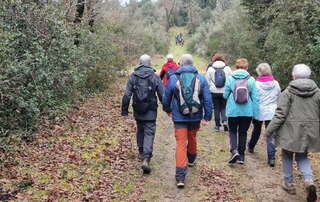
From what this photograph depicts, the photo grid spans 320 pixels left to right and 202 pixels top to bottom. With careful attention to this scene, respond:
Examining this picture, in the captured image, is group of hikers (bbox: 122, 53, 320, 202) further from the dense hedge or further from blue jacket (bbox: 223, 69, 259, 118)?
the dense hedge

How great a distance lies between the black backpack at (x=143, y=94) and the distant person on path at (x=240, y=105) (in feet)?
5.19

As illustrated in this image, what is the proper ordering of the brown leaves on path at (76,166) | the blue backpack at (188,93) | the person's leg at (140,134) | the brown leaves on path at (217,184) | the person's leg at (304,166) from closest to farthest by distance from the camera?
the person's leg at (304,166)
the brown leaves on path at (76,166)
the brown leaves on path at (217,184)
the blue backpack at (188,93)
the person's leg at (140,134)

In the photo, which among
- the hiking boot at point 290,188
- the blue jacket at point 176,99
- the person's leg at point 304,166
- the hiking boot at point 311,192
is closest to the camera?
the hiking boot at point 311,192

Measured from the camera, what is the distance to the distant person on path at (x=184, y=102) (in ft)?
23.6

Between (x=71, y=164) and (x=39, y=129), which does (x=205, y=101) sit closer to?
(x=71, y=164)

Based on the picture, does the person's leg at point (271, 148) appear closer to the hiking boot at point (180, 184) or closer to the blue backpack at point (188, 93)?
the blue backpack at point (188, 93)

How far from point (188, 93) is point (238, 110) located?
1.38 metres

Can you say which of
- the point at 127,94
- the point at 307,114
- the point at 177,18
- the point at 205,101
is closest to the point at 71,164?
the point at 127,94

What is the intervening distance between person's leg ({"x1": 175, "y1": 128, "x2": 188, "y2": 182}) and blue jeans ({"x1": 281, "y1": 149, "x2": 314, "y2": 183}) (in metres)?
1.70

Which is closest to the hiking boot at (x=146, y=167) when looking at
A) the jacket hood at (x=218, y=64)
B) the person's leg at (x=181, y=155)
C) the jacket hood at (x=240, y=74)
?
the person's leg at (x=181, y=155)

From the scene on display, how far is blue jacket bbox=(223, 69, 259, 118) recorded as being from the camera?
8.02 m

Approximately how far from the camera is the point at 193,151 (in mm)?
8125

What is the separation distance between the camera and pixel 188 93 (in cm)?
716

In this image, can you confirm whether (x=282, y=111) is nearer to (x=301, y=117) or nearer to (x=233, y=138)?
(x=301, y=117)
